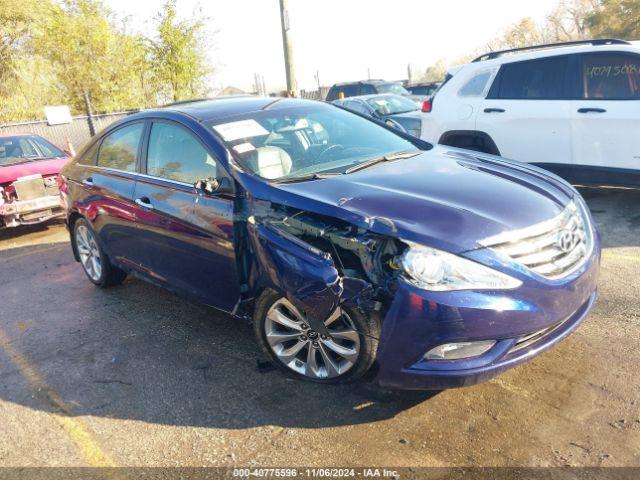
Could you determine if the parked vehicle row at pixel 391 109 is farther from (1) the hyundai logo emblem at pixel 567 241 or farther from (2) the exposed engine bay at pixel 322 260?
(2) the exposed engine bay at pixel 322 260

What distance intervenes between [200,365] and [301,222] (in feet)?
4.40

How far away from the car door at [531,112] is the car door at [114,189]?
175 inches

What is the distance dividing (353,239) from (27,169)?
660 centimetres

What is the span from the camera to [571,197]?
3.41 m

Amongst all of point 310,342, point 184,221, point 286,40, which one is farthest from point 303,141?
point 286,40

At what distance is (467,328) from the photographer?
2.59 m

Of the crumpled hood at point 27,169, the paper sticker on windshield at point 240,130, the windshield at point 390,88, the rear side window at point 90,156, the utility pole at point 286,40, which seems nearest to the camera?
the paper sticker on windshield at point 240,130

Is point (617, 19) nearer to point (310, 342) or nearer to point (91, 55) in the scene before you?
point (91, 55)

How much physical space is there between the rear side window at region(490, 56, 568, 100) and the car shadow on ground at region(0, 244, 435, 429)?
4629 mm

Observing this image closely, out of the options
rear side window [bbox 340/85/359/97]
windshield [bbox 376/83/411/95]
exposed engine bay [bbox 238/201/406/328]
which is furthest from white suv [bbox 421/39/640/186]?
rear side window [bbox 340/85/359/97]

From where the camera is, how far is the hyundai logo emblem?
2.90 meters

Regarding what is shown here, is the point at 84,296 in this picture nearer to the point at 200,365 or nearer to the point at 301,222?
the point at 200,365

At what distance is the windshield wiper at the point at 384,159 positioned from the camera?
3582 mm

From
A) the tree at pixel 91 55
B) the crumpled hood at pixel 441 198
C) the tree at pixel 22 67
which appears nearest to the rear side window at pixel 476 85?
the crumpled hood at pixel 441 198
